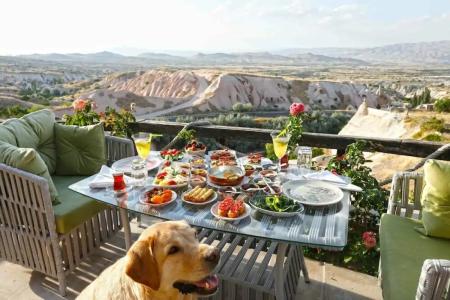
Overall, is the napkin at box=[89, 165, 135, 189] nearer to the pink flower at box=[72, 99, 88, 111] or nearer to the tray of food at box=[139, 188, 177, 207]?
the tray of food at box=[139, 188, 177, 207]

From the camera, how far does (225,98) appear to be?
4891 centimetres

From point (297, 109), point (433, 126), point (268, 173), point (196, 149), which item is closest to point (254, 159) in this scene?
point (268, 173)

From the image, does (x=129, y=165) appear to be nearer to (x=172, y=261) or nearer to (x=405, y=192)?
(x=172, y=261)

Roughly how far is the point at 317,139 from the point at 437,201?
135 cm

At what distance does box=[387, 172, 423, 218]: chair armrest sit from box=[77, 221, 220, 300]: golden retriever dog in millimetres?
1551

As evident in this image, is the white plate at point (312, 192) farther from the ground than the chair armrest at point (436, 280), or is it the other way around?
the white plate at point (312, 192)

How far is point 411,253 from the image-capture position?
1.75m

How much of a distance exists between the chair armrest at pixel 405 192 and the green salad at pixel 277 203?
39.1 inches

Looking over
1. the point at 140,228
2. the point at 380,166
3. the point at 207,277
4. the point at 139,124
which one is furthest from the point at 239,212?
the point at 380,166

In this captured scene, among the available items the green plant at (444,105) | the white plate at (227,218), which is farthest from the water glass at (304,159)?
the green plant at (444,105)

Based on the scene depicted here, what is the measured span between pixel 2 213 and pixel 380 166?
13870 millimetres

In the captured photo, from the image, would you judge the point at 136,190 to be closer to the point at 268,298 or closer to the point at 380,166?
the point at 268,298

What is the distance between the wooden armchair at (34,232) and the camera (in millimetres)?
2102

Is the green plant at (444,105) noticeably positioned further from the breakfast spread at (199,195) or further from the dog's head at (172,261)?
the dog's head at (172,261)
